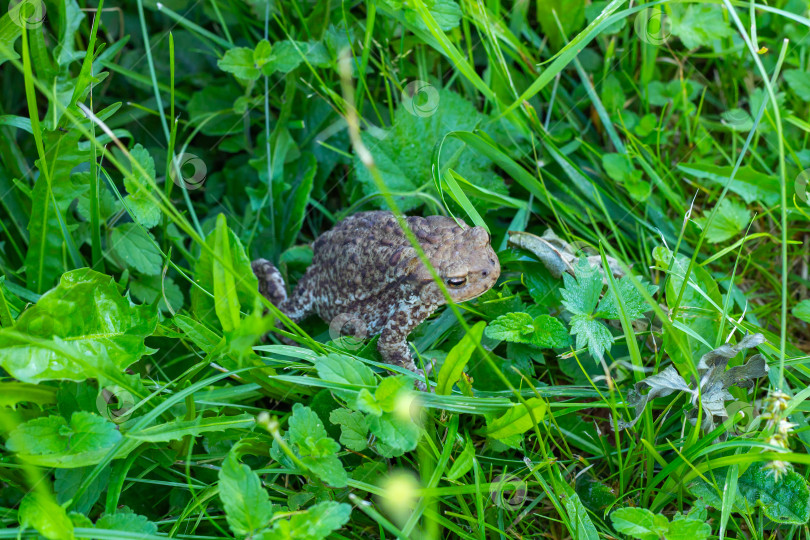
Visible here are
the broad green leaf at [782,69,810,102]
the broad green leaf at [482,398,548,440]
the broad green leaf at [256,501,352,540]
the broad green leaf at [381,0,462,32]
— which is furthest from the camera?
the broad green leaf at [782,69,810,102]

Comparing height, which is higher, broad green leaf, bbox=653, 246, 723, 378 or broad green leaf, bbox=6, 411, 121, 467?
broad green leaf, bbox=6, 411, 121, 467

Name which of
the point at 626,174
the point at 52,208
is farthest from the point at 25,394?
the point at 626,174

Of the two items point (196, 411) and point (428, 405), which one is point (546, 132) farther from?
point (196, 411)

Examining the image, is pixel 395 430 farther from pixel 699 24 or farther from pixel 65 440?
pixel 699 24

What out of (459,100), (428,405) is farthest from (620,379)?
(459,100)

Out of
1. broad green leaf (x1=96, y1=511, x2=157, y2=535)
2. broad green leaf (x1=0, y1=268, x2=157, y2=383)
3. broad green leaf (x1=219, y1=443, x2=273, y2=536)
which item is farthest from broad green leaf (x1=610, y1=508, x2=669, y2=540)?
broad green leaf (x1=0, y1=268, x2=157, y2=383)

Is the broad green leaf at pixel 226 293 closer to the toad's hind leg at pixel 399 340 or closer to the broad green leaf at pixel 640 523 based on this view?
the toad's hind leg at pixel 399 340

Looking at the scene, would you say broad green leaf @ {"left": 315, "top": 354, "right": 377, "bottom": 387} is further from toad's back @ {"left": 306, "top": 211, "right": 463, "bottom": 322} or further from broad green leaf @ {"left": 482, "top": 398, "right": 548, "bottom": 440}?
toad's back @ {"left": 306, "top": 211, "right": 463, "bottom": 322}
